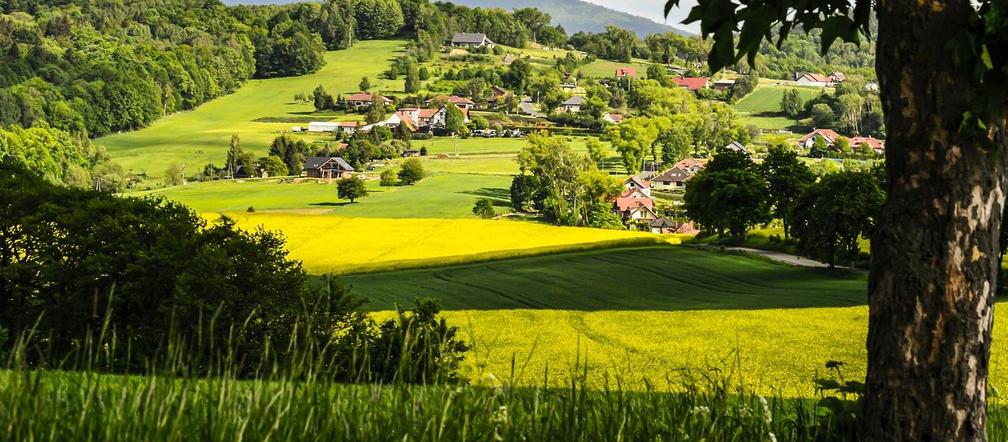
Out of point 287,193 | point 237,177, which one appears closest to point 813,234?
point 287,193

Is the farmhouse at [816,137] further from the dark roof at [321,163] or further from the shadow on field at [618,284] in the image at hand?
the shadow on field at [618,284]

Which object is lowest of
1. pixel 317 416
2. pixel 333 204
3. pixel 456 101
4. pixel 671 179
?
pixel 333 204

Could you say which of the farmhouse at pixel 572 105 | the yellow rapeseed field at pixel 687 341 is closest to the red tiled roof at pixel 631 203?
the farmhouse at pixel 572 105

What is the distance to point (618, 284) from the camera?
147 feet

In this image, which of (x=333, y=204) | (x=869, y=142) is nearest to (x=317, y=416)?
(x=333, y=204)

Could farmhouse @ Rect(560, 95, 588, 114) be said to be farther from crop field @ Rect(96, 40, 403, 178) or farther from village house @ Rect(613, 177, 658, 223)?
village house @ Rect(613, 177, 658, 223)

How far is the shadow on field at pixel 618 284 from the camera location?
39.4 meters

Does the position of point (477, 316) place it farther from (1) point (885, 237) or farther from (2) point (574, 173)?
(2) point (574, 173)

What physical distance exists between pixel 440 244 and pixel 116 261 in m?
31.8

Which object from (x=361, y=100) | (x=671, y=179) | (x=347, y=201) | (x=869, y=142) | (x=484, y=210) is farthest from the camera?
(x=361, y=100)

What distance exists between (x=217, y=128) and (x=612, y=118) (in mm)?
65542

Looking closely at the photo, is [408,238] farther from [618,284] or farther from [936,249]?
[936,249]

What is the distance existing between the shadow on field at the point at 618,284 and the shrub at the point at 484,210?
137ft

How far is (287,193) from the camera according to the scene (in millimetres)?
104062
